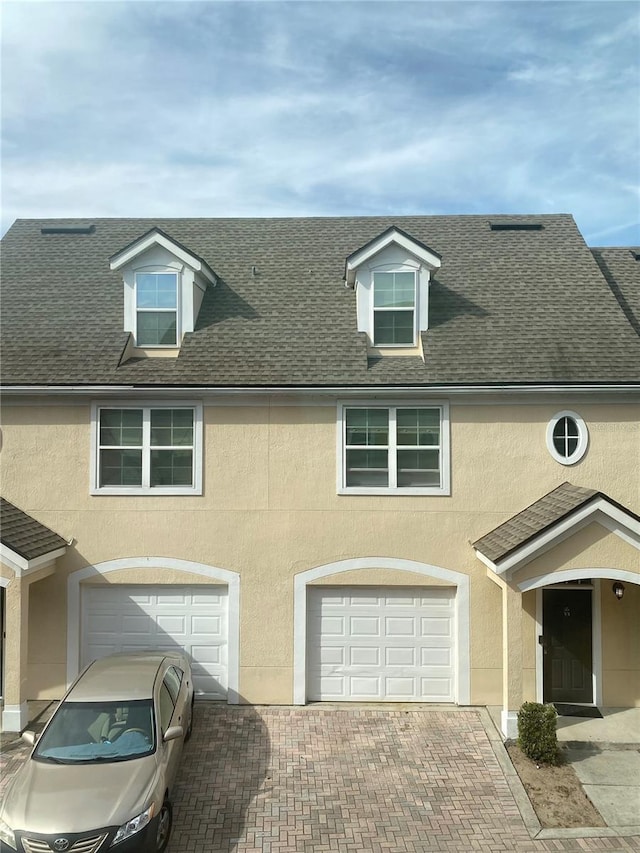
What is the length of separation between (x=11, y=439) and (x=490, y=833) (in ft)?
34.1

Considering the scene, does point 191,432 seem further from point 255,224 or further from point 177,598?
point 255,224

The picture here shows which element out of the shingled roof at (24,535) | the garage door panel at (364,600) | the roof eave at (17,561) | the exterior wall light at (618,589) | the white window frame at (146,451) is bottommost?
the garage door panel at (364,600)

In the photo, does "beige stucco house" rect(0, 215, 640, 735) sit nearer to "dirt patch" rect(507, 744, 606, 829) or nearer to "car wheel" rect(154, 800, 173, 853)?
"dirt patch" rect(507, 744, 606, 829)

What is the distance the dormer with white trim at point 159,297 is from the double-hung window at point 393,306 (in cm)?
380

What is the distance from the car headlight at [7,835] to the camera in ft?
20.6

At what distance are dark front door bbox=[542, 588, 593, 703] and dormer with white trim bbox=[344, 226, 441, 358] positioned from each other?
5.59 metres

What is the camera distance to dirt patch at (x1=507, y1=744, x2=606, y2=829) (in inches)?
308

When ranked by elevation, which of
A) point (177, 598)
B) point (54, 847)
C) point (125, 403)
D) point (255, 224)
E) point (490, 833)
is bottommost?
point (490, 833)

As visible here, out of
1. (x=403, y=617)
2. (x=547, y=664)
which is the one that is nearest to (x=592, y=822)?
(x=547, y=664)

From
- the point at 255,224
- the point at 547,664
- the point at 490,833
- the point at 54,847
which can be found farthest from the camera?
the point at 255,224

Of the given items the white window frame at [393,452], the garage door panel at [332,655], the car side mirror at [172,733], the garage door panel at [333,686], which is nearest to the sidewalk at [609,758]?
the garage door panel at [333,686]

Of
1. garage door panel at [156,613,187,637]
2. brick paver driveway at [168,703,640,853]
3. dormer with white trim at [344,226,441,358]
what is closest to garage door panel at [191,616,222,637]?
garage door panel at [156,613,187,637]

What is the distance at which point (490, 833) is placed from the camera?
755 cm

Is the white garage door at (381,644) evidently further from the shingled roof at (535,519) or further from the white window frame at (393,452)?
the white window frame at (393,452)
